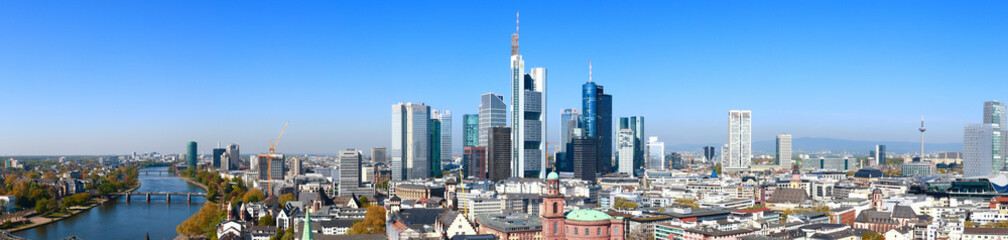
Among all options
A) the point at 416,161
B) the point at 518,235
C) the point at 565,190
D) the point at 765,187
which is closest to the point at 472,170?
the point at 416,161

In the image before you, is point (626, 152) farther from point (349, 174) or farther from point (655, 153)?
point (349, 174)

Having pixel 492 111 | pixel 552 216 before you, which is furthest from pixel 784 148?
pixel 552 216

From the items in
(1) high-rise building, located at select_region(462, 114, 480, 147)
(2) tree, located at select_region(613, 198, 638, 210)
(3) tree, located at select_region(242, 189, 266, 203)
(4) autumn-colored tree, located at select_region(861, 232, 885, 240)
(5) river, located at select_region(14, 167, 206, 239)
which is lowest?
(5) river, located at select_region(14, 167, 206, 239)

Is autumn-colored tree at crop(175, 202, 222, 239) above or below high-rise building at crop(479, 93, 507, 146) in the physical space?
below

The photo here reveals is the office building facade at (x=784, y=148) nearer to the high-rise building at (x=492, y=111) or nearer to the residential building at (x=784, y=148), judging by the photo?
the residential building at (x=784, y=148)

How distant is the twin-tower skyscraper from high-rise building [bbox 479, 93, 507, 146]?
27.7ft

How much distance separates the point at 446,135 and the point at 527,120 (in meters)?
33.9

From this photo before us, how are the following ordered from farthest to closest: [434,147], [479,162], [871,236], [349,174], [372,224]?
[434,147], [479,162], [349,174], [372,224], [871,236]

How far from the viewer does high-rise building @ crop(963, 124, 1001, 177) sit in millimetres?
92250

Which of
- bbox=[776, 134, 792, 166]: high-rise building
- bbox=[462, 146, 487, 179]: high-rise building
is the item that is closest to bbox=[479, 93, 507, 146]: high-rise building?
bbox=[462, 146, 487, 179]: high-rise building

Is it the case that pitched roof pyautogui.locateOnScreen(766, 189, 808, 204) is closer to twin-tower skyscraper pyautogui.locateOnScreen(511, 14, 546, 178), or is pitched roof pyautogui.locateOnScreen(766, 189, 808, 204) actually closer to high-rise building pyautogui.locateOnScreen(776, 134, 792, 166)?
twin-tower skyscraper pyautogui.locateOnScreen(511, 14, 546, 178)

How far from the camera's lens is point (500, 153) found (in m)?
96.9

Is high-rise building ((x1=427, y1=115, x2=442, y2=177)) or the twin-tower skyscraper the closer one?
the twin-tower skyscraper

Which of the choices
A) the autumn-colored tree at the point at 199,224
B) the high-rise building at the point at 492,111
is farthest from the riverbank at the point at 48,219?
the high-rise building at the point at 492,111
